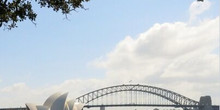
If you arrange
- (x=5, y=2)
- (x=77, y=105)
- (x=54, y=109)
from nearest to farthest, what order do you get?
(x=5, y=2), (x=54, y=109), (x=77, y=105)

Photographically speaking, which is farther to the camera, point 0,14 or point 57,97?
point 57,97

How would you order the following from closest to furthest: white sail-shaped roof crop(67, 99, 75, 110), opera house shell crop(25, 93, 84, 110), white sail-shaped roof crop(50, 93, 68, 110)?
opera house shell crop(25, 93, 84, 110), white sail-shaped roof crop(50, 93, 68, 110), white sail-shaped roof crop(67, 99, 75, 110)

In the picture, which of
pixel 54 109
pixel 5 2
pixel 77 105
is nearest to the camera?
pixel 5 2

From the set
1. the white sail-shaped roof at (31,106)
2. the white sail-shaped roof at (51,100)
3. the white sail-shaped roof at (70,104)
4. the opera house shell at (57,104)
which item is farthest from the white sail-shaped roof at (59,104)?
the white sail-shaped roof at (31,106)

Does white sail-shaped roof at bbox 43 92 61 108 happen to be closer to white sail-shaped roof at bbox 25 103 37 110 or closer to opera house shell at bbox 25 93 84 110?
opera house shell at bbox 25 93 84 110

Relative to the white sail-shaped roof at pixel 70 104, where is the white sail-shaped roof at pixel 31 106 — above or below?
below

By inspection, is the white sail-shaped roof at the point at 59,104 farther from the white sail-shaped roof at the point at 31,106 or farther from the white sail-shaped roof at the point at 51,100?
the white sail-shaped roof at the point at 31,106

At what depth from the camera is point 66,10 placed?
24.6 meters

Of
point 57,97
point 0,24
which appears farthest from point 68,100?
point 0,24

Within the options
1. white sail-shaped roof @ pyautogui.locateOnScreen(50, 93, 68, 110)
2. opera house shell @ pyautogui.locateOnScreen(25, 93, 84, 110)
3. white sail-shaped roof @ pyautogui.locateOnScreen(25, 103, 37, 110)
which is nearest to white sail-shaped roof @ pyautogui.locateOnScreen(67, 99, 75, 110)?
opera house shell @ pyautogui.locateOnScreen(25, 93, 84, 110)

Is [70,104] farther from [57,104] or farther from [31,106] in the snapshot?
[31,106]

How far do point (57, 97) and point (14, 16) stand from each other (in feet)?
275

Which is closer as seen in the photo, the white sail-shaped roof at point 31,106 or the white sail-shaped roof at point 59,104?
the white sail-shaped roof at point 31,106

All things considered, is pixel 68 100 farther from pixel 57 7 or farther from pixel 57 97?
pixel 57 7
